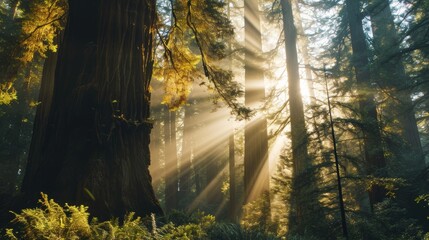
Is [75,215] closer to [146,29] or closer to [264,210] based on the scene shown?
[146,29]

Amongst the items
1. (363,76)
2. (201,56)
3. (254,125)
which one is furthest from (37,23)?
(363,76)

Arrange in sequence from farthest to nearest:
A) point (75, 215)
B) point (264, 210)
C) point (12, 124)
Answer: point (12, 124) < point (264, 210) < point (75, 215)

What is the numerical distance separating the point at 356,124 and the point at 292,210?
4.97 meters

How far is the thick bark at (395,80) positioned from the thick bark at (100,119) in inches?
313

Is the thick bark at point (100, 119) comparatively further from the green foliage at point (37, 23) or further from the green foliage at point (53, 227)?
the green foliage at point (37, 23)

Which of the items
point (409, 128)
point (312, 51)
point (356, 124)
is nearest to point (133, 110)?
point (356, 124)

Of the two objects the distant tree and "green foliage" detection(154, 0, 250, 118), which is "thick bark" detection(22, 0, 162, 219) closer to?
the distant tree

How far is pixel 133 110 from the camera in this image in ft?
17.2

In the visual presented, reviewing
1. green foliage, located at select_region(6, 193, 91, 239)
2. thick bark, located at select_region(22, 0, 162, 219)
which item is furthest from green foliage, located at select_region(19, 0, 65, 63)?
green foliage, located at select_region(6, 193, 91, 239)

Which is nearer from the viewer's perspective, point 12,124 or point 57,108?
point 57,108

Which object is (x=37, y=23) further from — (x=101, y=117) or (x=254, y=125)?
(x=254, y=125)

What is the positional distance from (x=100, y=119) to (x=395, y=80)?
448 inches

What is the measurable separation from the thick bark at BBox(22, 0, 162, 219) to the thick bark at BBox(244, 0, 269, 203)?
17.6 feet

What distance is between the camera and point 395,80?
40.0 feet
